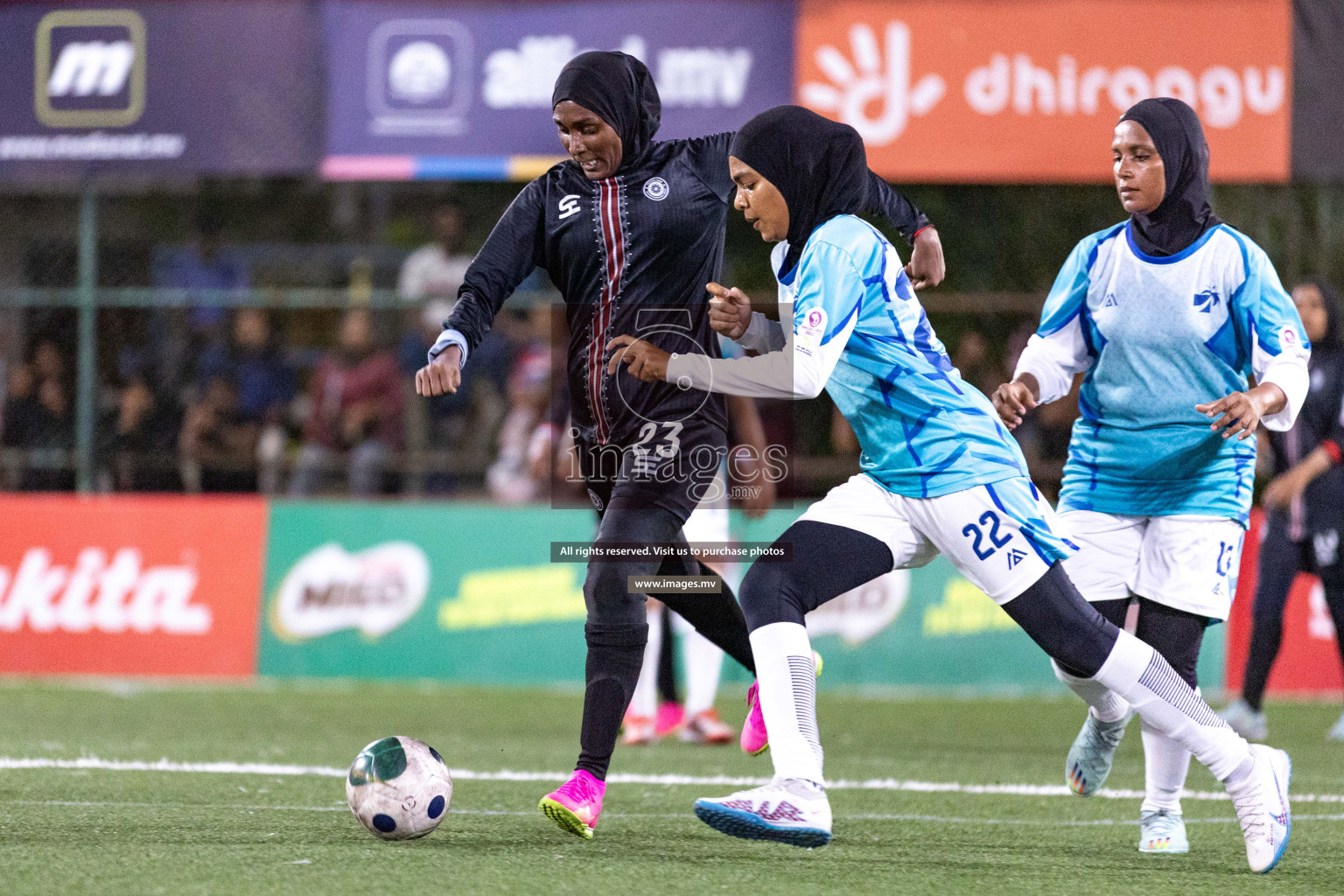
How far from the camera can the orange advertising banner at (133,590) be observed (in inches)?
435

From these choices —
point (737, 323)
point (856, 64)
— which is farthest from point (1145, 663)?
point (856, 64)

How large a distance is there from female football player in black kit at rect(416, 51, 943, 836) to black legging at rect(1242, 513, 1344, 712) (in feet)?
13.8

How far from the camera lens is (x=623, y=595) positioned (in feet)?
17.0

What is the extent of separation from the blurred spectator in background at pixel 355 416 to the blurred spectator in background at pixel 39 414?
1742mm

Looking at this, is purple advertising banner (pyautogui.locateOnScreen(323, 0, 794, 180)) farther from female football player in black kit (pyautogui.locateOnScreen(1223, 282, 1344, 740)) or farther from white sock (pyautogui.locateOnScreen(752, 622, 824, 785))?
white sock (pyautogui.locateOnScreen(752, 622, 824, 785))

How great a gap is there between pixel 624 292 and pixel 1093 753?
208 cm

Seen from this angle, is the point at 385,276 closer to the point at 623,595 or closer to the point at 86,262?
the point at 86,262

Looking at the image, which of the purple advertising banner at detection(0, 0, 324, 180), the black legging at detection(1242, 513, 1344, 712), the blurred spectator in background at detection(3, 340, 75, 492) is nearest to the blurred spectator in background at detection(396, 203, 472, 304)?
the purple advertising banner at detection(0, 0, 324, 180)

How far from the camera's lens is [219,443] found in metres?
12.9

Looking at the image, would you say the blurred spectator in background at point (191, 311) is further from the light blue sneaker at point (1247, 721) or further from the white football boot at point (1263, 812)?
the white football boot at point (1263, 812)

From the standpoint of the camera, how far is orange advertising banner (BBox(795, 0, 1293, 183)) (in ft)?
38.5

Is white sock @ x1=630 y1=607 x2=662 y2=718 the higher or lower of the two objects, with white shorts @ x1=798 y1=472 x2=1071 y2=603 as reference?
lower

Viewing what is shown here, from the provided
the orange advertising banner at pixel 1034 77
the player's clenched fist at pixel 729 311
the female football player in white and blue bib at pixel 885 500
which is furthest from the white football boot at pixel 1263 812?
the orange advertising banner at pixel 1034 77

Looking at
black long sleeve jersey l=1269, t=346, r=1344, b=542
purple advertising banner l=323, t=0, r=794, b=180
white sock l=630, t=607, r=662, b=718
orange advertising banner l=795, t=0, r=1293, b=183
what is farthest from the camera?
purple advertising banner l=323, t=0, r=794, b=180
